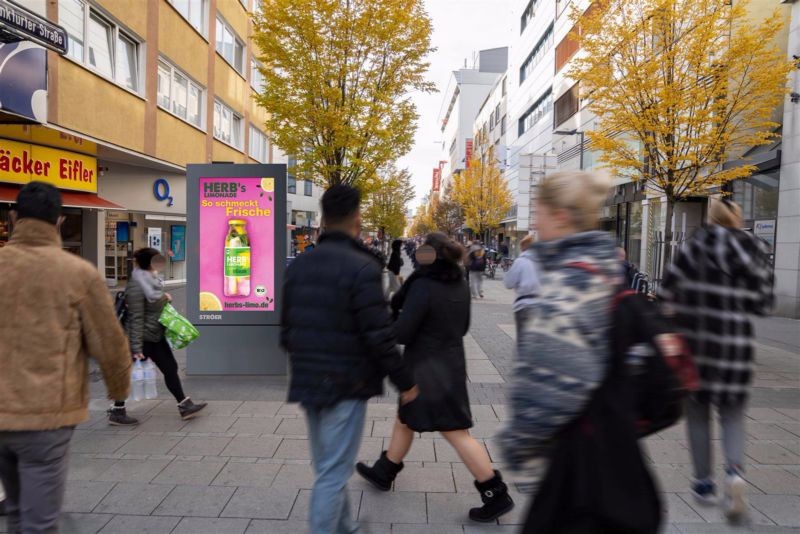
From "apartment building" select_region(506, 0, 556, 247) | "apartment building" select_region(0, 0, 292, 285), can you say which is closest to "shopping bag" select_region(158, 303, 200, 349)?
"apartment building" select_region(0, 0, 292, 285)

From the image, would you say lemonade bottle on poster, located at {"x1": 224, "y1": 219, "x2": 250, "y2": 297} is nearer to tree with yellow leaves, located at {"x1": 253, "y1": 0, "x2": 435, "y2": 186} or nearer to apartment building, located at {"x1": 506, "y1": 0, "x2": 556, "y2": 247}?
tree with yellow leaves, located at {"x1": 253, "y1": 0, "x2": 435, "y2": 186}

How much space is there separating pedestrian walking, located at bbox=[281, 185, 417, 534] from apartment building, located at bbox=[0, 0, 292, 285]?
750cm

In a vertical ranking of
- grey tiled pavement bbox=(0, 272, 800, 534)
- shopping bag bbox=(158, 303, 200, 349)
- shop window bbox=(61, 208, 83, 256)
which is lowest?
grey tiled pavement bbox=(0, 272, 800, 534)

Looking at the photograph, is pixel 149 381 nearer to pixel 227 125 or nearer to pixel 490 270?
pixel 227 125

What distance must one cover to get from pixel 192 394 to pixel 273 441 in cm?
195

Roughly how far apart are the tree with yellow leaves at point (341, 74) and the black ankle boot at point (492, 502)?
1212 centimetres

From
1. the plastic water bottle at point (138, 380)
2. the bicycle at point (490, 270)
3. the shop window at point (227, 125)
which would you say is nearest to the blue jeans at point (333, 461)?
the plastic water bottle at point (138, 380)

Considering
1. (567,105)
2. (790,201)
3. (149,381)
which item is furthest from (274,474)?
(567,105)

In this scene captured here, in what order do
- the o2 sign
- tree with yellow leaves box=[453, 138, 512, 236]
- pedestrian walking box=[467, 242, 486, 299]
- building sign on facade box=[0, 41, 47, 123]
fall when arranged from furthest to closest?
tree with yellow leaves box=[453, 138, 512, 236] → the o2 sign → pedestrian walking box=[467, 242, 486, 299] → building sign on facade box=[0, 41, 47, 123]

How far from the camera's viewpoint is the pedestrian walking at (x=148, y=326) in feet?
17.5

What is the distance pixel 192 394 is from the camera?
648 cm

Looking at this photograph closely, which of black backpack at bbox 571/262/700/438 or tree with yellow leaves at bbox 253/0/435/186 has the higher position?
tree with yellow leaves at bbox 253/0/435/186

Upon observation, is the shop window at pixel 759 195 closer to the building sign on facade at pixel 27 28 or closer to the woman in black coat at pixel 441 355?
the woman in black coat at pixel 441 355

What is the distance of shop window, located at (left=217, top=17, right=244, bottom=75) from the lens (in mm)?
21391
